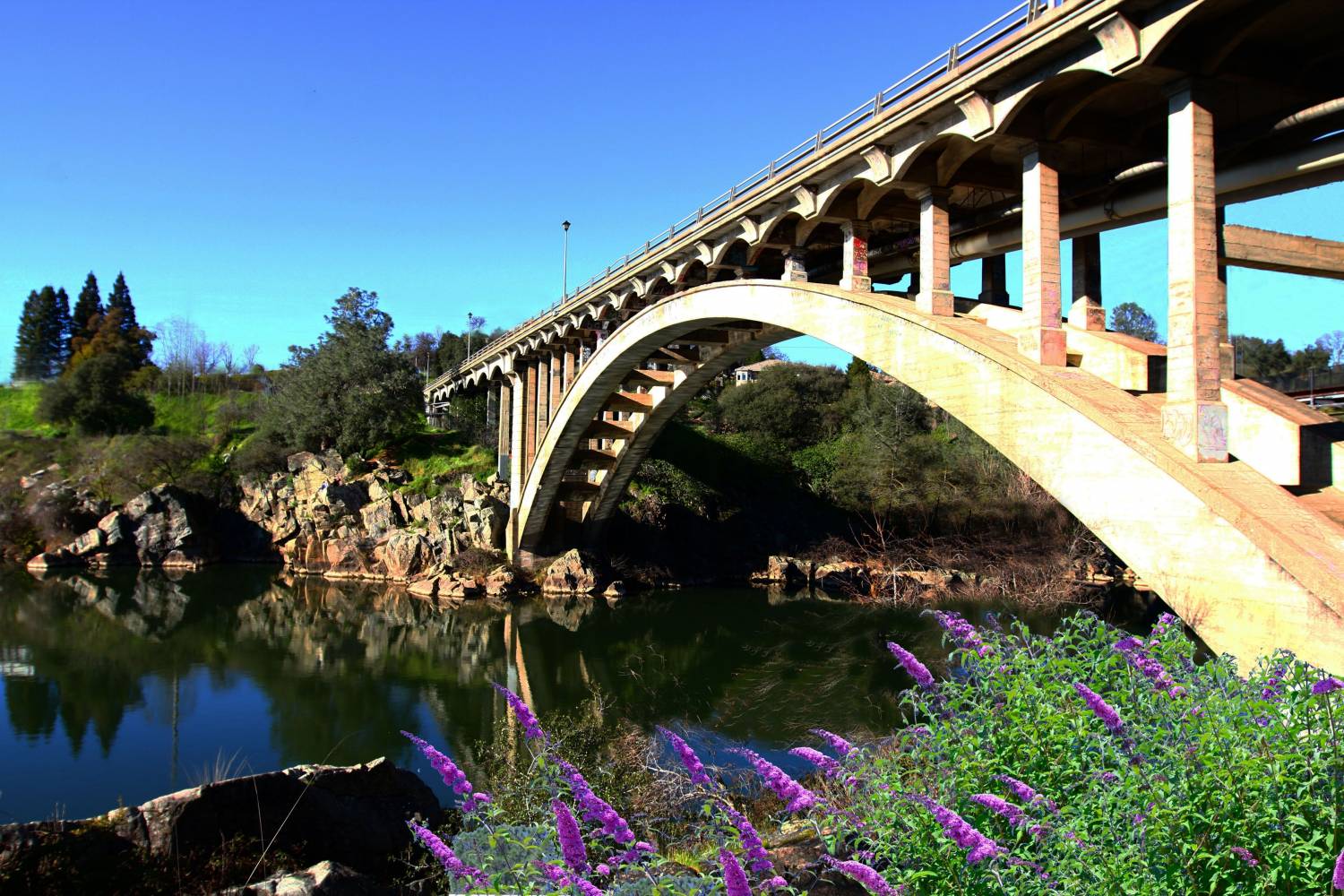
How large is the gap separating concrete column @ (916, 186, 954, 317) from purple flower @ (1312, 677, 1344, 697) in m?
7.01

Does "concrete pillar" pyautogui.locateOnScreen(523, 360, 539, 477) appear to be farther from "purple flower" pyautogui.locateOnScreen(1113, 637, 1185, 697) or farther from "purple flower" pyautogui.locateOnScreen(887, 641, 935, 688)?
"purple flower" pyautogui.locateOnScreen(1113, 637, 1185, 697)

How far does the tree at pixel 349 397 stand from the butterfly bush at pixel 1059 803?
3368cm

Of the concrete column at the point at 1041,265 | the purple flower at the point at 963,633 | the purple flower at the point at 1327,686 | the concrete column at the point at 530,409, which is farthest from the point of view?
the concrete column at the point at 530,409

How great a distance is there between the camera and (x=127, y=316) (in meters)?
60.3

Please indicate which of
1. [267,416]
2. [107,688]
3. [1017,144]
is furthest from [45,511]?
[1017,144]

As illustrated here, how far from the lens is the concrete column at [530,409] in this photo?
27.8 metres

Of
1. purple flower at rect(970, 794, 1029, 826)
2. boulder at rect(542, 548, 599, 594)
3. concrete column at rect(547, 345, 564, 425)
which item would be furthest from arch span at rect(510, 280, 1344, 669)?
boulder at rect(542, 548, 599, 594)

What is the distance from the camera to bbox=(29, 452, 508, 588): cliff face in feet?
96.4

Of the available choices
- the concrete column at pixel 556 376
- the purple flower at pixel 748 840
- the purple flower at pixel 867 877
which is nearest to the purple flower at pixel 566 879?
the purple flower at pixel 748 840

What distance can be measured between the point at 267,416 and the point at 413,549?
42.0 ft

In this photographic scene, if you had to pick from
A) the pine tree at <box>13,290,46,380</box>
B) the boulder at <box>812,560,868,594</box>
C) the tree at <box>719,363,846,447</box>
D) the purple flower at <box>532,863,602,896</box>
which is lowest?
the boulder at <box>812,560,868,594</box>

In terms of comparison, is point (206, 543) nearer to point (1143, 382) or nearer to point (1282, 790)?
point (1143, 382)

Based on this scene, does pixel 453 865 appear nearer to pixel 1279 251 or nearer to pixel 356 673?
pixel 1279 251

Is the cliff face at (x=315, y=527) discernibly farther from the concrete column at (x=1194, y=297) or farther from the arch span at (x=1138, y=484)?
the concrete column at (x=1194, y=297)
